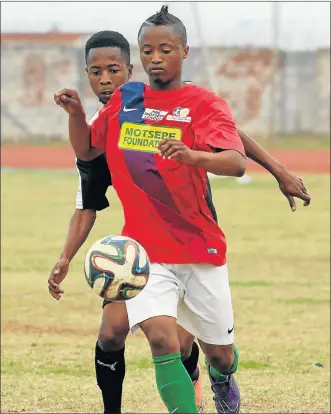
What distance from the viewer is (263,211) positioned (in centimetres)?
2044

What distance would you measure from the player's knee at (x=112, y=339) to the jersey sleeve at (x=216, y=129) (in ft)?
3.60

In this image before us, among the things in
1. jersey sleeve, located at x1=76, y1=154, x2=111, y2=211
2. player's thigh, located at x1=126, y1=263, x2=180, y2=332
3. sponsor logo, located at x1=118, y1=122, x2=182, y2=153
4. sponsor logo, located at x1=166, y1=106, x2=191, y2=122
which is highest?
sponsor logo, located at x1=166, y1=106, x2=191, y2=122

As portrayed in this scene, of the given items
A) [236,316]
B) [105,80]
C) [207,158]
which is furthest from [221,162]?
[236,316]

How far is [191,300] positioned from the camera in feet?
18.1

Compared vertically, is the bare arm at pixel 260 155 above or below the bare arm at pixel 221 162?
below

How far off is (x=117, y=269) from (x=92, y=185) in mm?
949

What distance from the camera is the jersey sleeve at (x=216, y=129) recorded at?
5.11m

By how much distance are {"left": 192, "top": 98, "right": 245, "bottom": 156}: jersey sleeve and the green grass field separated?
7.96 feet

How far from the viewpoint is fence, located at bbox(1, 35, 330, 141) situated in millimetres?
42344

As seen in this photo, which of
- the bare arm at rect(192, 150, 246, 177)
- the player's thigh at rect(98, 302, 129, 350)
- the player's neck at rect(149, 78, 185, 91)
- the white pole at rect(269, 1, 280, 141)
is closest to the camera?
the bare arm at rect(192, 150, 246, 177)

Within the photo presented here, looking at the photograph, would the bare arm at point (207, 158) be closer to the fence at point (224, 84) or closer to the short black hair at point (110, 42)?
the short black hair at point (110, 42)

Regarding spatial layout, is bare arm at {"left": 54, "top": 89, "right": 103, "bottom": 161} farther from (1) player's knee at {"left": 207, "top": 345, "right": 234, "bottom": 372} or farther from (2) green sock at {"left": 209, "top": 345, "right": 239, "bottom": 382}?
(2) green sock at {"left": 209, "top": 345, "right": 239, "bottom": 382}

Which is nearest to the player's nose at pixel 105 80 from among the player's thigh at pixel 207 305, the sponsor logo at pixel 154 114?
the sponsor logo at pixel 154 114

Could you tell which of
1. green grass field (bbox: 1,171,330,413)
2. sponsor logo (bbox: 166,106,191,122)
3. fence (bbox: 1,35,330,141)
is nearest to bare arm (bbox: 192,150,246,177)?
sponsor logo (bbox: 166,106,191,122)
